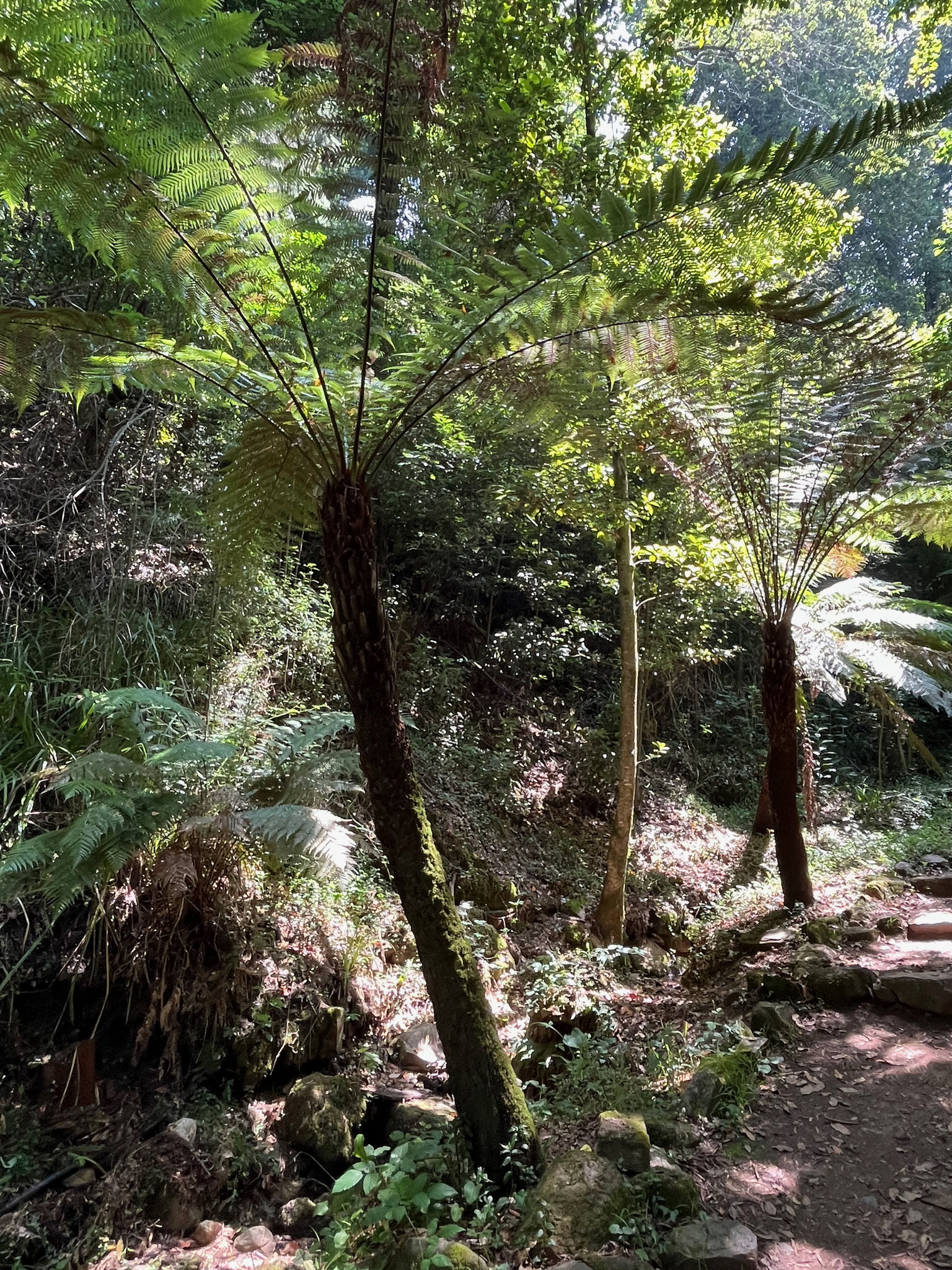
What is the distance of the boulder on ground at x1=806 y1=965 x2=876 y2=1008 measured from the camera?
302 centimetres

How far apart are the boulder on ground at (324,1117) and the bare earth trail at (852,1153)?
1.23 meters

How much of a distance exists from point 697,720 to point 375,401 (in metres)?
6.46

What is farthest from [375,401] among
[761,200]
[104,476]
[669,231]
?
[104,476]

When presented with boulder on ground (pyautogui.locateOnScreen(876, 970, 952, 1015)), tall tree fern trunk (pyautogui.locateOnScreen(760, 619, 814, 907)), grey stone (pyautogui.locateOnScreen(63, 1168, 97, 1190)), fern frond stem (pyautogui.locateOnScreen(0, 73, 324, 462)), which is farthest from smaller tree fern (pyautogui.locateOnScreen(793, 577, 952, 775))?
grey stone (pyautogui.locateOnScreen(63, 1168, 97, 1190))

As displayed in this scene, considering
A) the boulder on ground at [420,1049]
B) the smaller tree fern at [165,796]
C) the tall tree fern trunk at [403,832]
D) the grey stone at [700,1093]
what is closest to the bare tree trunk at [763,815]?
the grey stone at [700,1093]

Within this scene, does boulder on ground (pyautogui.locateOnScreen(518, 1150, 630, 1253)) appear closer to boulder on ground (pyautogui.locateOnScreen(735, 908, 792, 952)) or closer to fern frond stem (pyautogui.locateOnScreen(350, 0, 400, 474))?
boulder on ground (pyautogui.locateOnScreen(735, 908, 792, 952))

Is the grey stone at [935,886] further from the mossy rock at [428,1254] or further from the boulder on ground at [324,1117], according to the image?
the mossy rock at [428,1254]

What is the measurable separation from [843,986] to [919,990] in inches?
11.5

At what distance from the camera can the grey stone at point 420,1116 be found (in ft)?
7.67

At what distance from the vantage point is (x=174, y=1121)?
2.40 metres

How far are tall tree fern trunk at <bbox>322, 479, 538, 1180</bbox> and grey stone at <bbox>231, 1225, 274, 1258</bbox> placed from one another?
671mm

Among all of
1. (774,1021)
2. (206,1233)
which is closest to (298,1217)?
(206,1233)

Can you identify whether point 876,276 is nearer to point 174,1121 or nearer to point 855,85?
point 855,85

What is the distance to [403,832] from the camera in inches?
83.7
